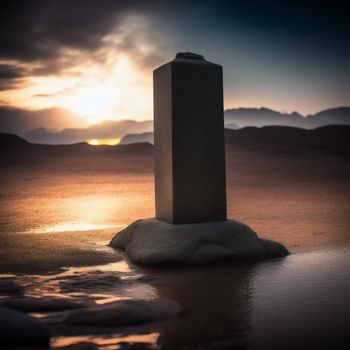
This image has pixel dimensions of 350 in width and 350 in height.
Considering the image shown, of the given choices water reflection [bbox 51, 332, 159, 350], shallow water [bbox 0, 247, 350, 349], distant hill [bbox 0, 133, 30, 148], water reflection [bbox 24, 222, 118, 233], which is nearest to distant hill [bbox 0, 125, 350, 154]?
distant hill [bbox 0, 133, 30, 148]

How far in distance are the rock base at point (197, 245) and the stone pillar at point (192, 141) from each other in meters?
0.27

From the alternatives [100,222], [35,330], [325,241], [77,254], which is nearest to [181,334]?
[35,330]

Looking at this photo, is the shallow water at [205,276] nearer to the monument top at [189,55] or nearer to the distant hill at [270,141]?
the monument top at [189,55]

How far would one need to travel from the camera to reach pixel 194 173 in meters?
7.43

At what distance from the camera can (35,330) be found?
3734 millimetres

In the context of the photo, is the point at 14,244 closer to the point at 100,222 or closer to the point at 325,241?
the point at 100,222

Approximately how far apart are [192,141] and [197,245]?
1600mm

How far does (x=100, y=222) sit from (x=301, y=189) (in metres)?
9.10

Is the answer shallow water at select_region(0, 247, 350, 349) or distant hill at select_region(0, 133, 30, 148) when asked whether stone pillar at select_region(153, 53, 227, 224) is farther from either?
distant hill at select_region(0, 133, 30, 148)

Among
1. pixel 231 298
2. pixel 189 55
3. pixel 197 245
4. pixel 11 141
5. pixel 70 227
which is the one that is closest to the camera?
pixel 231 298

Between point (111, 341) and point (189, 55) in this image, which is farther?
point (189, 55)

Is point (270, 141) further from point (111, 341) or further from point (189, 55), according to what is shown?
point (111, 341)

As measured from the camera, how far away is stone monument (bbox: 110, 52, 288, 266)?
7.09 m

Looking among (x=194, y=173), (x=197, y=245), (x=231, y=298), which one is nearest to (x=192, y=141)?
(x=194, y=173)
